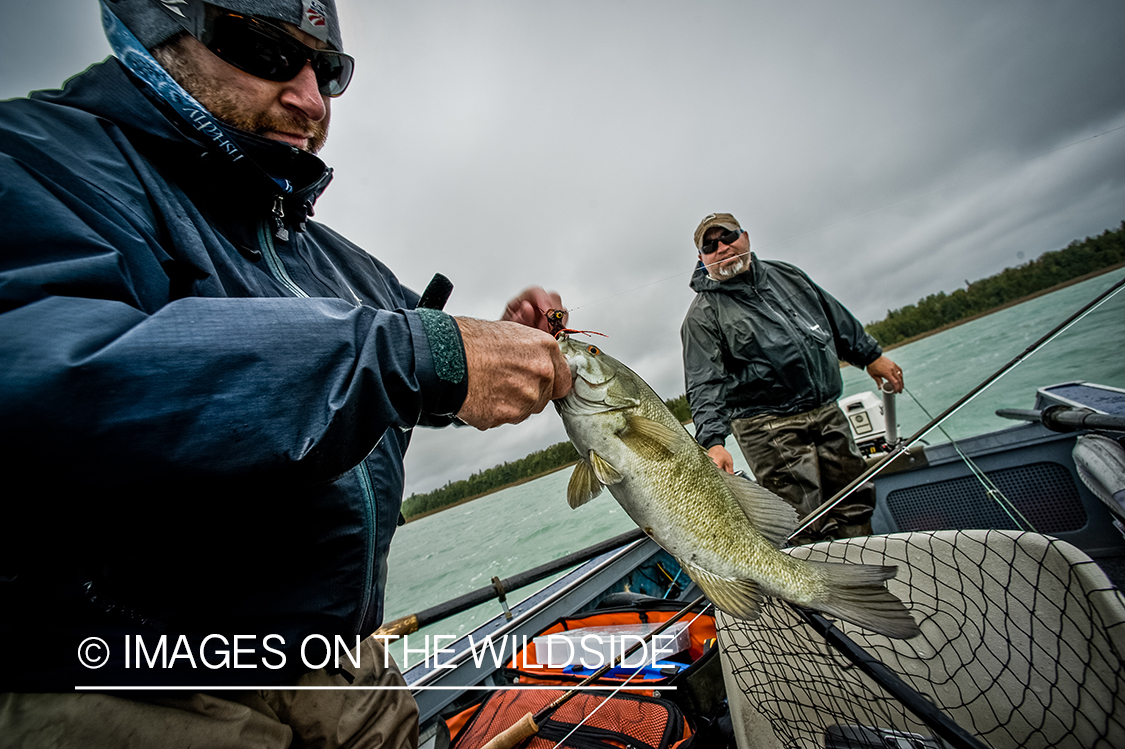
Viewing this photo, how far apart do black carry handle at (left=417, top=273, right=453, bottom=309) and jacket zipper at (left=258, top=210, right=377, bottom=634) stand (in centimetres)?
42

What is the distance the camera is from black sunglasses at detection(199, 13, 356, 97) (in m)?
1.43

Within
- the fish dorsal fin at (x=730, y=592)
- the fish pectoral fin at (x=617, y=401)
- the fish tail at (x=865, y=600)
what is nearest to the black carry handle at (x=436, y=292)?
the fish pectoral fin at (x=617, y=401)

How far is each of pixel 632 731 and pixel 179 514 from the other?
198 cm

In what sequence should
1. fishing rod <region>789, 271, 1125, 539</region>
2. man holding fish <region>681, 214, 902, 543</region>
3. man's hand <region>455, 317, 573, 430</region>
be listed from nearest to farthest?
man's hand <region>455, 317, 573, 430</region> < fishing rod <region>789, 271, 1125, 539</region> < man holding fish <region>681, 214, 902, 543</region>

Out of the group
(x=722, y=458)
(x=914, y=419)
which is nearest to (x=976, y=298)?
(x=914, y=419)

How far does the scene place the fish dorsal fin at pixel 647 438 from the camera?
1.91 meters

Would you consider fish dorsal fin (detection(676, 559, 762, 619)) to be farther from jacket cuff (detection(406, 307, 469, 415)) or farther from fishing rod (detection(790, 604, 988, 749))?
jacket cuff (detection(406, 307, 469, 415))

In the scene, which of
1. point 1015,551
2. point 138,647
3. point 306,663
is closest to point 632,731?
point 306,663

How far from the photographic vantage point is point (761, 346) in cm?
409

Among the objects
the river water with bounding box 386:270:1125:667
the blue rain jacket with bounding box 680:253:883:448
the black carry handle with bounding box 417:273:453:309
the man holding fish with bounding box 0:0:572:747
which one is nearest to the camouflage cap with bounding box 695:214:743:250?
the blue rain jacket with bounding box 680:253:883:448

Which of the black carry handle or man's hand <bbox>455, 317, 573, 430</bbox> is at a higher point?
the black carry handle

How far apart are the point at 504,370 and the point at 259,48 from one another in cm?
149

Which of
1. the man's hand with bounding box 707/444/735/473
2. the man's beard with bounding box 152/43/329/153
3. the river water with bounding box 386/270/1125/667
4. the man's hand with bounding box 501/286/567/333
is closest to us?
the man's beard with bounding box 152/43/329/153

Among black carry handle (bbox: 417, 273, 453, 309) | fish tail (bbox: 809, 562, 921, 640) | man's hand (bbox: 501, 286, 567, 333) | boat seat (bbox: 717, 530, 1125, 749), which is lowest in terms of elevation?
boat seat (bbox: 717, 530, 1125, 749)
